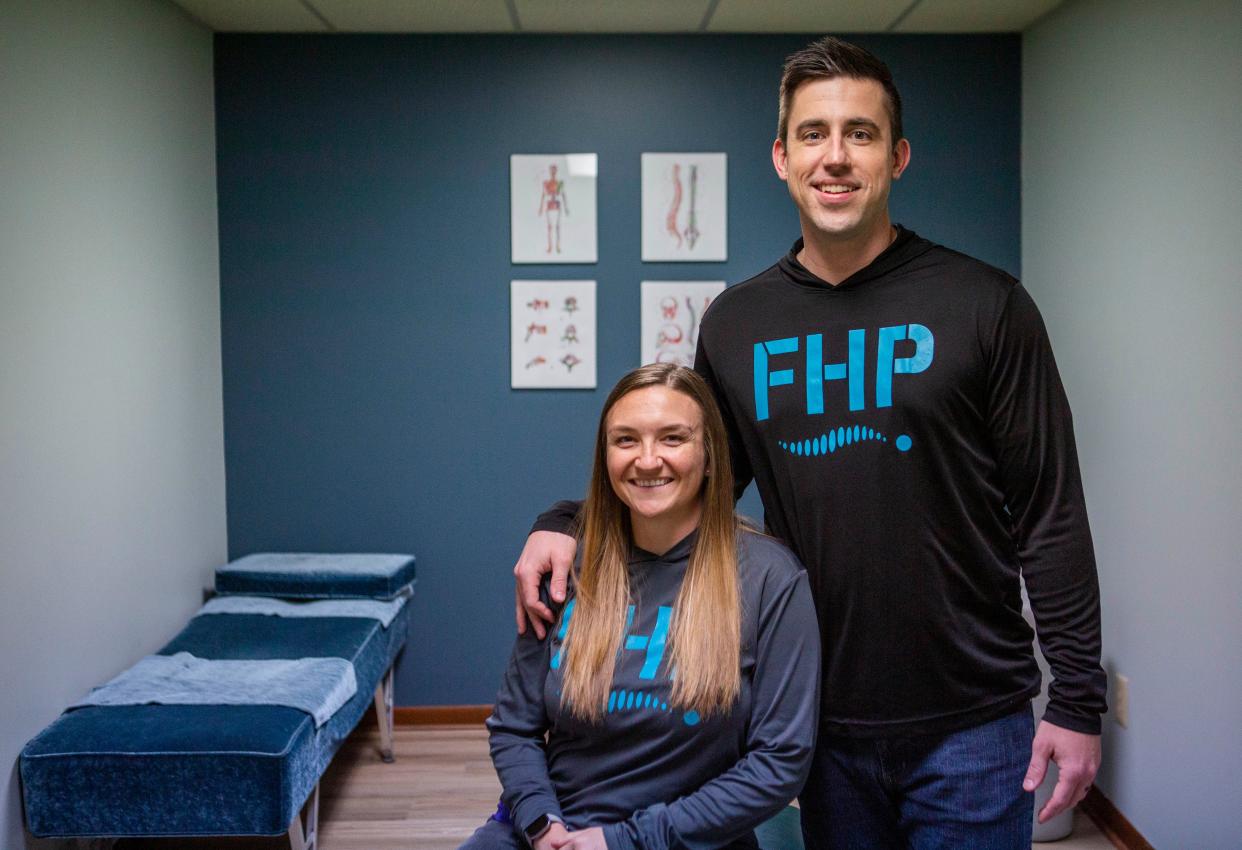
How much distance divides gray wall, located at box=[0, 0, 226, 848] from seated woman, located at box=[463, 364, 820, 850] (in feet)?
4.72

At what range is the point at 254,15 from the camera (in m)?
3.28

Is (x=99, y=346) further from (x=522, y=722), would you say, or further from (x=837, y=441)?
(x=837, y=441)

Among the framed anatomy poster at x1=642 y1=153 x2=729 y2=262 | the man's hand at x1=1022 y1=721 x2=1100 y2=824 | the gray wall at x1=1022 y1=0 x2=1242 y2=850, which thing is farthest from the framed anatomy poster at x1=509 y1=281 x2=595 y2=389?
the man's hand at x1=1022 y1=721 x2=1100 y2=824

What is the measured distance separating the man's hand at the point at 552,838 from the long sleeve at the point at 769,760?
65 millimetres

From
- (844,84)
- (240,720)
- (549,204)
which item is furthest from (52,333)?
(844,84)

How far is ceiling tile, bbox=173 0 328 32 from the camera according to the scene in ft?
10.4

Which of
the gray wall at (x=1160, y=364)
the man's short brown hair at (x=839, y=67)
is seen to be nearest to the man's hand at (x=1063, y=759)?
the man's short brown hair at (x=839, y=67)

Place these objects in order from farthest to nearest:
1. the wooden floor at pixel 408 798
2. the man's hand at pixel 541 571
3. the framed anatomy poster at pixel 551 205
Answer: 1. the framed anatomy poster at pixel 551 205
2. the wooden floor at pixel 408 798
3. the man's hand at pixel 541 571

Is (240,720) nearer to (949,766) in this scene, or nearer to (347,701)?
(347,701)

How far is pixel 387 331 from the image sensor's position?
3562mm

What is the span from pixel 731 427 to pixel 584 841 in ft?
2.03

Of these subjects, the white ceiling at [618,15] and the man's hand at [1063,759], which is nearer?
the man's hand at [1063,759]

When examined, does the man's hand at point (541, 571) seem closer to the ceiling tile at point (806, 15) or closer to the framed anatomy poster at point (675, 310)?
the framed anatomy poster at point (675, 310)

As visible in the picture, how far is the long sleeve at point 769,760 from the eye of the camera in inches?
52.8
